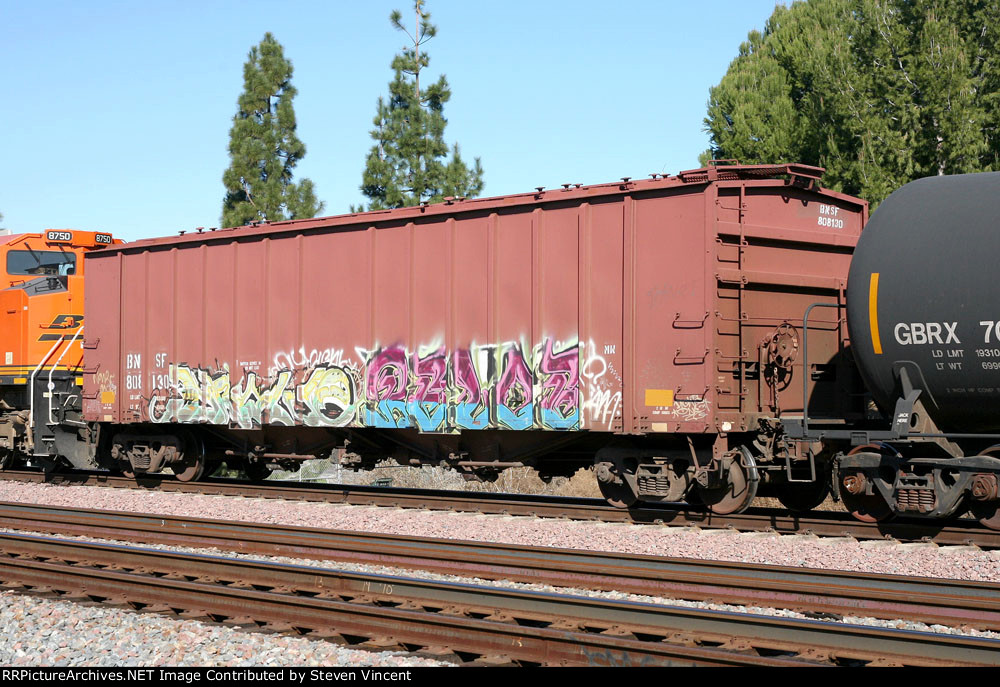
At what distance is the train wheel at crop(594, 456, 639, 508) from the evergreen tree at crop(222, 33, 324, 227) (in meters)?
18.4

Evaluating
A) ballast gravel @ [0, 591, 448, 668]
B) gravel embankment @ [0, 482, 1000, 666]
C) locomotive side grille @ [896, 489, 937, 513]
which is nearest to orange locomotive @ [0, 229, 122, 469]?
gravel embankment @ [0, 482, 1000, 666]

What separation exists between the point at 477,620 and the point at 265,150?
2417 centimetres

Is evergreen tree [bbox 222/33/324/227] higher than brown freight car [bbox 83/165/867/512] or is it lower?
higher

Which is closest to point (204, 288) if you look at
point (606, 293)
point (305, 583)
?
point (606, 293)

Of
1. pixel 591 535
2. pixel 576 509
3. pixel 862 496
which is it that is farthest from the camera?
pixel 576 509

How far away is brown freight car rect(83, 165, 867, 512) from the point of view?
11289 mm

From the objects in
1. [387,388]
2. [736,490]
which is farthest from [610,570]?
[387,388]

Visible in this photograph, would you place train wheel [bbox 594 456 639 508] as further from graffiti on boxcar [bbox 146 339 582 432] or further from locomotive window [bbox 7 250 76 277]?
locomotive window [bbox 7 250 76 277]

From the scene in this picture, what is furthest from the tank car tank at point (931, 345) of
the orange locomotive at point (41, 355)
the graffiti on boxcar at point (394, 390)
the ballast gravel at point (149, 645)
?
the orange locomotive at point (41, 355)

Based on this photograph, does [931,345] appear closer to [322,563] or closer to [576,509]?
[576,509]

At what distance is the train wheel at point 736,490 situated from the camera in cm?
1121

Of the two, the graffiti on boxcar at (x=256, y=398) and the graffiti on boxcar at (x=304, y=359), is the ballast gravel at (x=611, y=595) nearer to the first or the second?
the graffiti on boxcar at (x=256, y=398)

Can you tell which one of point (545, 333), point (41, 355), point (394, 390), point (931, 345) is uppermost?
point (545, 333)

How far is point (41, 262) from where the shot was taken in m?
18.6
